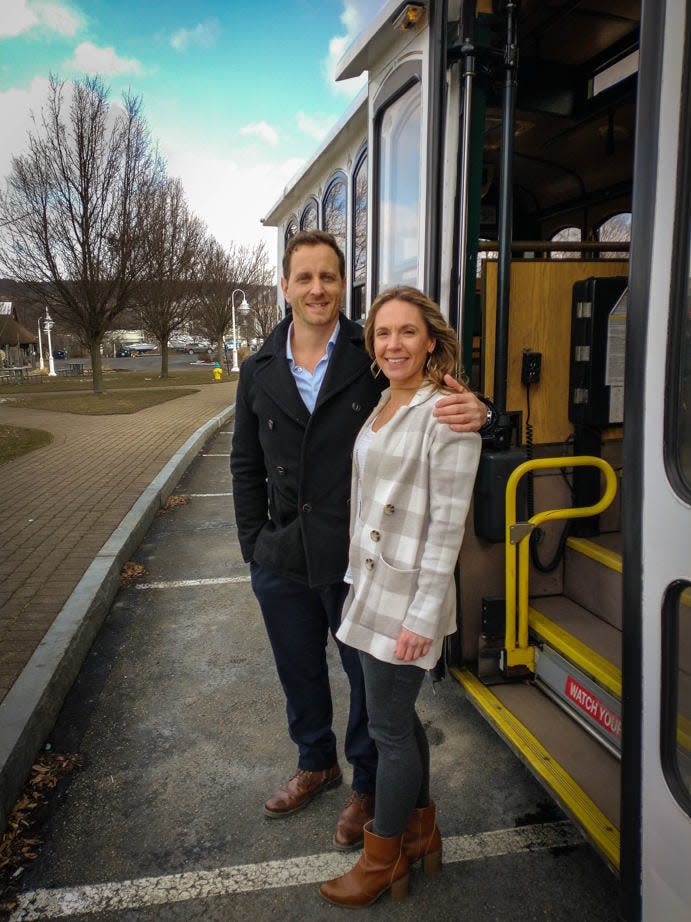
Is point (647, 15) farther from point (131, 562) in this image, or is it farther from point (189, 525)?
point (189, 525)

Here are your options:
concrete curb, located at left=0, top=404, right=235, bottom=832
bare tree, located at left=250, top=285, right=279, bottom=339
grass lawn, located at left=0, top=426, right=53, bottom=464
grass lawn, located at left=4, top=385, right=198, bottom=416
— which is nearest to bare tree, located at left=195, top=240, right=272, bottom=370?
bare tree, located at left=250, top=285, right=279, bottom=339

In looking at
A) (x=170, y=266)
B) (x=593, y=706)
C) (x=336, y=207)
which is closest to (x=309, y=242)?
(x=593, y=706)

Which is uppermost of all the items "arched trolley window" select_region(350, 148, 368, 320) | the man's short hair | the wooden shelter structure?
the wooden shelter structure

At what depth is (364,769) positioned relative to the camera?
2.33 meters

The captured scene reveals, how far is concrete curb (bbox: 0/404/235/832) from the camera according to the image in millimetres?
2586

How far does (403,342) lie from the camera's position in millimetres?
1801

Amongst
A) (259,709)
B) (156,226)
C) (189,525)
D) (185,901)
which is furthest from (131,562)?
(156,226)

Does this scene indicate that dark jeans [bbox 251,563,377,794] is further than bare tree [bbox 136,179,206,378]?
No

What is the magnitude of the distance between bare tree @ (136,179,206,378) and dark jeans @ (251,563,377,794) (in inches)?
770

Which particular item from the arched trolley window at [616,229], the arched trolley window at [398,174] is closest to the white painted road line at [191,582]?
the arched trolley window at [398,174]

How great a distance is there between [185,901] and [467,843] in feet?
3.18

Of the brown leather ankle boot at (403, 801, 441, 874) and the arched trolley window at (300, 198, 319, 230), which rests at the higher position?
the arched trolley window at (300, 198, 319, 230)

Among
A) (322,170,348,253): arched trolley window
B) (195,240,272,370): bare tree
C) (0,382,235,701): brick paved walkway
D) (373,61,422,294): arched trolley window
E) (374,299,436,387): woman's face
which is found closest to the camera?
(374,299,436,387): woman's face

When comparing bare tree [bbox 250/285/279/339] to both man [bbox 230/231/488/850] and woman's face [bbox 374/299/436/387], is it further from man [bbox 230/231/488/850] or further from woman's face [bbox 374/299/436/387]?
woman's face [bbox 374/299/436/387]
